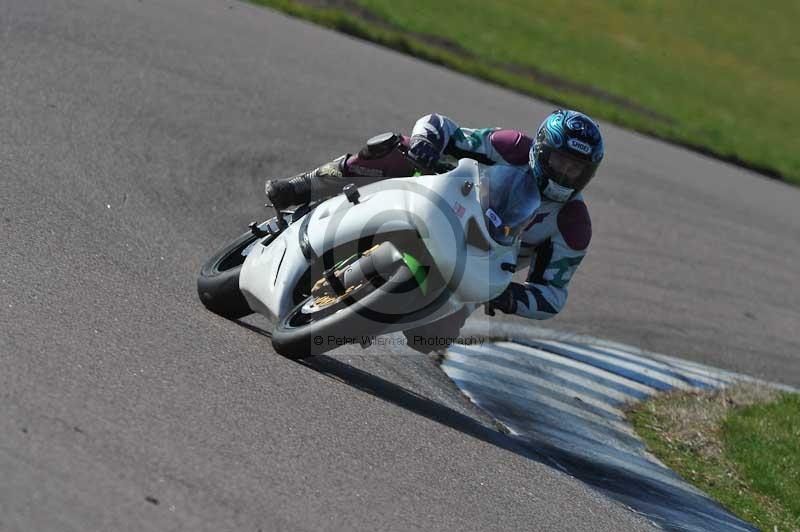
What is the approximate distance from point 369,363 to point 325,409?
4.41 feet

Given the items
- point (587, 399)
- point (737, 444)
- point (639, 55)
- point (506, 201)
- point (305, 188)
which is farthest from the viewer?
point (639, 55)

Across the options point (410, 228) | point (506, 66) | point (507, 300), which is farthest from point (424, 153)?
point (506, 66)

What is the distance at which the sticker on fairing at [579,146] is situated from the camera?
5.95 meters

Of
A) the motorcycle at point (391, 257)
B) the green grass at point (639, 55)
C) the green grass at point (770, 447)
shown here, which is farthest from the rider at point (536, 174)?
the green grass at point (639, 55)

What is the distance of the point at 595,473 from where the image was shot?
6176 millimetres

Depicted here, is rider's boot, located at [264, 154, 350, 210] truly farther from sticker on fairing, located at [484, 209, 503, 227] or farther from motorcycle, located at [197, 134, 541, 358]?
sticker on fairing, located at [484, 209, 503, 227]

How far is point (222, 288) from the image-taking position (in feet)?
20.4

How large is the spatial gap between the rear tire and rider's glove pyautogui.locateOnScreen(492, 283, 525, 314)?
1277 mm

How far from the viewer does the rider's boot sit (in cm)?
643

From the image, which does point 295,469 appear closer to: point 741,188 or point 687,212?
point 687,212

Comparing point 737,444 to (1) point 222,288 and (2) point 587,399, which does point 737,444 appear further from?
(1) point 222,288

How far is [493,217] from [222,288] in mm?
1463

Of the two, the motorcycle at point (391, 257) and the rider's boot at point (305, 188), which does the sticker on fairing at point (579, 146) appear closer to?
the motorcycle at point (391, 257)

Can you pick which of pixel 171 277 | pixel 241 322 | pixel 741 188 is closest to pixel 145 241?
pixel 171 277
